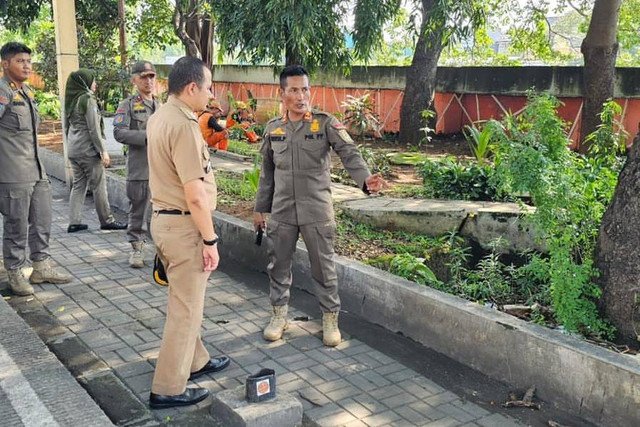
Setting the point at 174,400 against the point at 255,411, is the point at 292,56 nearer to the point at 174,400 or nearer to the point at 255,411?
the point at 174,400

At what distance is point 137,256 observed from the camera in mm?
6730

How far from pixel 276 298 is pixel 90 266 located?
257cm

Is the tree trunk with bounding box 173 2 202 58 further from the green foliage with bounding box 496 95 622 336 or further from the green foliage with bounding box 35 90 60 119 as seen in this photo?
the green foliage with bounding box 496 95 622 336

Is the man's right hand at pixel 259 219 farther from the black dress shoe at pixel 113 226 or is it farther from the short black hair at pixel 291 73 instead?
the black dress shoe at pixel 113 226

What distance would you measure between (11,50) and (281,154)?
2.53 metres

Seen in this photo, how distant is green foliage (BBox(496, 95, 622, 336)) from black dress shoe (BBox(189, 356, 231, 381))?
2.20 metres

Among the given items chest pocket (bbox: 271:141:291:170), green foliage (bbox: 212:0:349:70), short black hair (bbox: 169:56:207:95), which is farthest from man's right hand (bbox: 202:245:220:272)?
green foliage (bbox: 212:0:349:70)

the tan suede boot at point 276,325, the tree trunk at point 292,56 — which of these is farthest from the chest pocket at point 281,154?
the tree trunk at point 292,56

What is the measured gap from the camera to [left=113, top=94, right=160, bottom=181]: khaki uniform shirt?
21.6 ft

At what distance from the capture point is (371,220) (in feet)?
23.8

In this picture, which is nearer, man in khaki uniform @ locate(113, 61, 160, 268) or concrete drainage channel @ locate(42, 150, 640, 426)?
concrete drainage channel @ locate(42, 150, 640, 426)

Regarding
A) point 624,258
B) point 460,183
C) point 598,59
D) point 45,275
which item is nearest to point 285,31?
point 460,183

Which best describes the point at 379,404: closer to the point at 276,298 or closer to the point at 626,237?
the point at 276,298

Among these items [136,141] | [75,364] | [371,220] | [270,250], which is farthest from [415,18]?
[75,364]
